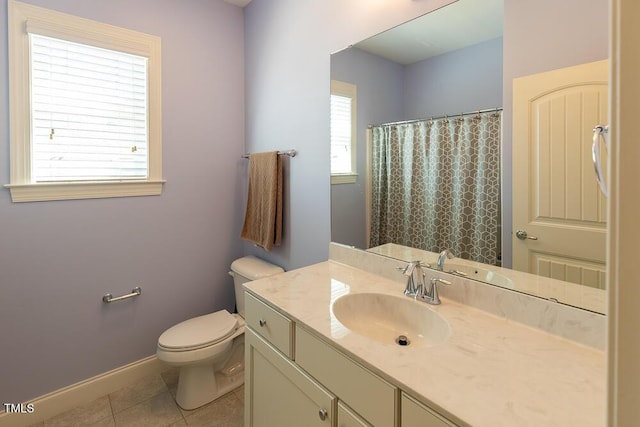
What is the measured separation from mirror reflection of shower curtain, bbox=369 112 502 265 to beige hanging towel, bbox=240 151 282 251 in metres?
0.69

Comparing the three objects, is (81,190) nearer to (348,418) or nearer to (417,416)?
(348,418)

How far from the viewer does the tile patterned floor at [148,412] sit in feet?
5.55

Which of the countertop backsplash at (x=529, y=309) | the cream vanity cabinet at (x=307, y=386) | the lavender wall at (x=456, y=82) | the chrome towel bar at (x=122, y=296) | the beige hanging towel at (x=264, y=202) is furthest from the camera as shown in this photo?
the beige hanging towel at (x=264, y=202)

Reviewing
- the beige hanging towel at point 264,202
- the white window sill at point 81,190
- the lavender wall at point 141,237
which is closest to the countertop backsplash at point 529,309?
the beige hanging towel at point 264,202

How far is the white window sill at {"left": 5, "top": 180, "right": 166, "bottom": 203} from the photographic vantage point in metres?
1.62

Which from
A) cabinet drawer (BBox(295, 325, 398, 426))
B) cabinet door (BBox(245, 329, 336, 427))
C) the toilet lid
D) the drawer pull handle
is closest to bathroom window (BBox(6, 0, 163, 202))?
the toilet lid

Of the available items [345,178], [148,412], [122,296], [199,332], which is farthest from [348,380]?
[122,296]

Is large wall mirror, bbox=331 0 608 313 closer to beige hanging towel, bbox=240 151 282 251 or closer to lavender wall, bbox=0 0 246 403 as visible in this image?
beige hanging towel, bbox=240 151 282 251

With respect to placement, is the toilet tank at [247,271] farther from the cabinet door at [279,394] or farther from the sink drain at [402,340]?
the sink drain at [402,340]

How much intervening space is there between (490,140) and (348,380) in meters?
0.92

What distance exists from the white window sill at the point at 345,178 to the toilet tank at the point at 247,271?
2.40 ft

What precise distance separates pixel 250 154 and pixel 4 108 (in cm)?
127

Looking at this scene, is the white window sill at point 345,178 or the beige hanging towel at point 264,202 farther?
the beige hanging towel at point 264,202

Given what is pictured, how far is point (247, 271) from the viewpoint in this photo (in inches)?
81.5
